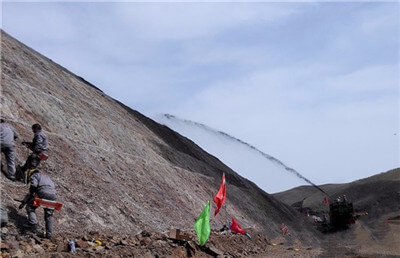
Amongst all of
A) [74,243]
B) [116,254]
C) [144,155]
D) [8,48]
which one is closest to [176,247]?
[116,254]

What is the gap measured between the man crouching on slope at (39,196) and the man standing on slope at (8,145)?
4.15 feet

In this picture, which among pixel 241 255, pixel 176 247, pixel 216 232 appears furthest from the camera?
pixel 216 232

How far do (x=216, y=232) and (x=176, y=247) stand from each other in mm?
5900

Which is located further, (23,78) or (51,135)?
(23,78)

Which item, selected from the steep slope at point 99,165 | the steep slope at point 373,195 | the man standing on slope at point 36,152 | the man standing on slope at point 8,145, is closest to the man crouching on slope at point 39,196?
the steep slope at point 99,165

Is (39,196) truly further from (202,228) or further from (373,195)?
(373,195)

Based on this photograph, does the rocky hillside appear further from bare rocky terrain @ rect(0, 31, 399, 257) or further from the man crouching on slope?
the man crouching on slope

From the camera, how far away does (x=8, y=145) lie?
1062 centimetres

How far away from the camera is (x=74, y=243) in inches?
375

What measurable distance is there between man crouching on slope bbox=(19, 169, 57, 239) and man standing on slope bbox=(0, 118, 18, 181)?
1.26 m

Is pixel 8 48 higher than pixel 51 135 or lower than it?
higher

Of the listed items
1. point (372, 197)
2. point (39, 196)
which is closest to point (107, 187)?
→ point (39, 196)

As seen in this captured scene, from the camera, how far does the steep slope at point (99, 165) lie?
1270 cm

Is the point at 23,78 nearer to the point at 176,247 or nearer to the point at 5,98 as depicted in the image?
the point at 5,98
